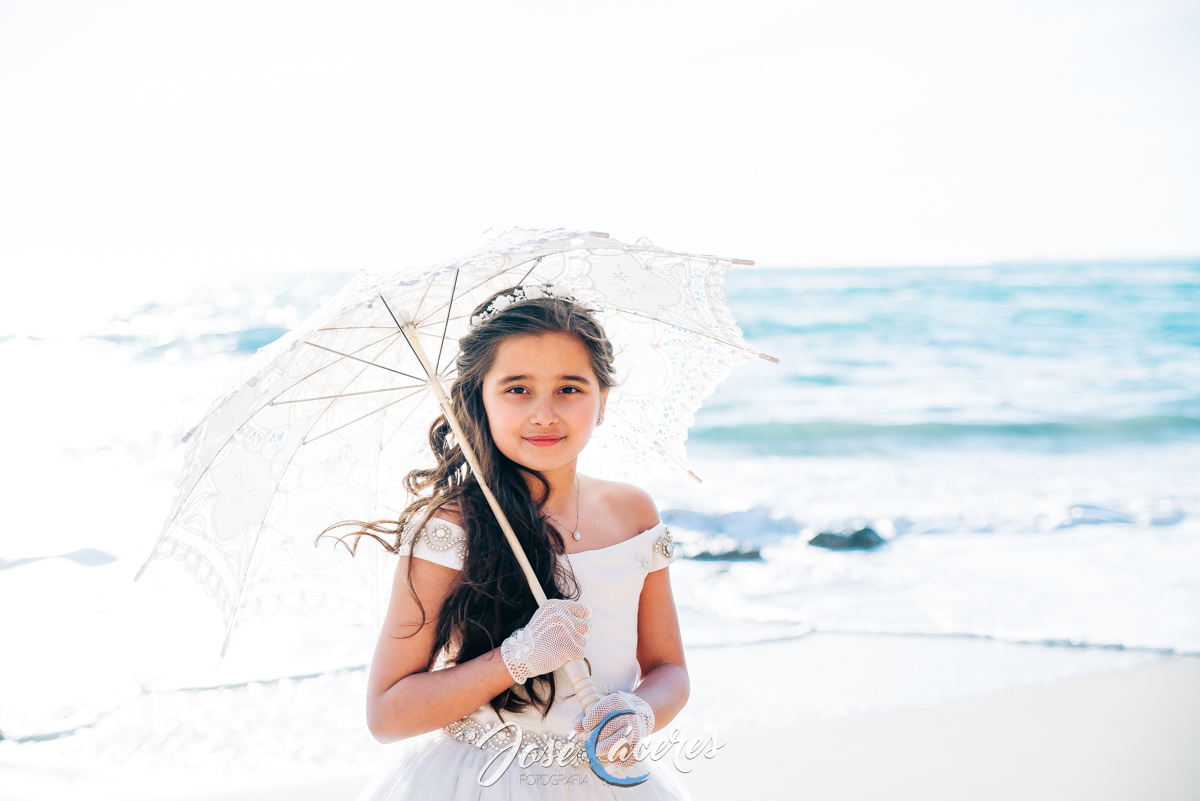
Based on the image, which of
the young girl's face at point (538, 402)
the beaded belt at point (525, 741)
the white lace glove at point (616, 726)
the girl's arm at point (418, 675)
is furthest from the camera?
the young girl's face at point (538, 402)

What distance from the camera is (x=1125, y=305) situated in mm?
25906

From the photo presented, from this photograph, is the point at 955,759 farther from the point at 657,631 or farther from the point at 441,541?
the point at 441,541

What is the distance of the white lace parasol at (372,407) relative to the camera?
6.23 feet

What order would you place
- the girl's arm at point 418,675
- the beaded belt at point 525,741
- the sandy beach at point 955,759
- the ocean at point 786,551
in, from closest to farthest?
the girl's arm at point 418,675 → the beaded belt at point 525,741 → the sandy beach at point 955,759 → the ocean at point 786,551

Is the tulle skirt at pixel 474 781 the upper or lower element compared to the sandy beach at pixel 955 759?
upper

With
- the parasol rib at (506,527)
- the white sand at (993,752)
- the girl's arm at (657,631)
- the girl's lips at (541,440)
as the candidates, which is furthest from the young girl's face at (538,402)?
the white sand at (993,752)

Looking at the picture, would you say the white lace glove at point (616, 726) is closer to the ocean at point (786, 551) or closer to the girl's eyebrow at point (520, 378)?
the girl's eyebrow at point (520, 378)

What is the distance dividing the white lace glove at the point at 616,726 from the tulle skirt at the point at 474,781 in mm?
177

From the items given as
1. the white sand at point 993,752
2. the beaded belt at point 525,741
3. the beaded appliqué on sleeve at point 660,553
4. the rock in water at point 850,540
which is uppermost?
the beaded appliqué on sleeve at point 660,553

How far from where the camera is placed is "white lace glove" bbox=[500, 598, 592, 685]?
6.20 feet

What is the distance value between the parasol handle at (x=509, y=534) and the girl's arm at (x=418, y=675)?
162 millimetres

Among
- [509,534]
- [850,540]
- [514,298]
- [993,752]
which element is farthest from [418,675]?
[850,540]

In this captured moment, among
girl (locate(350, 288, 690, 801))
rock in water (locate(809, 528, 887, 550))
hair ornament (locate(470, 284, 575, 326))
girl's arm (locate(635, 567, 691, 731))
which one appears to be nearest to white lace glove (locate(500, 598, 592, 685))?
girl (locate(350, 288, 690, 801))

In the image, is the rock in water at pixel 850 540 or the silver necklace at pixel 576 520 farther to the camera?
the rock in water at pixel 850 540
